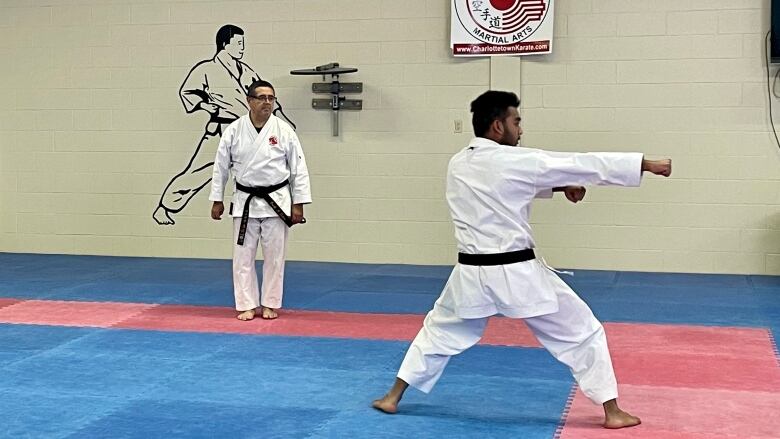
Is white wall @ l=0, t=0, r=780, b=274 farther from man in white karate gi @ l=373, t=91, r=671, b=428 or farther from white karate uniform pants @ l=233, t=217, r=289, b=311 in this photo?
man in white karate gi @ l=373, t=91, r=671, b=428

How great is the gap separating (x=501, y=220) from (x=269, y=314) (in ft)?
9.85

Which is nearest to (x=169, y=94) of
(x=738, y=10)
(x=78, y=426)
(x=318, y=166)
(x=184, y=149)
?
→ (x=184, y=149)

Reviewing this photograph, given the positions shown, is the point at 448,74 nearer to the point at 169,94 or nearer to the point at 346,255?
the point at 346,255

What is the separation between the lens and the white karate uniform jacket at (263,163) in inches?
249

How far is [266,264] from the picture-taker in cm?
652

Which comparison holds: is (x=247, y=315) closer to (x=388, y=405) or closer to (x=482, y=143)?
(x=388, y=405)

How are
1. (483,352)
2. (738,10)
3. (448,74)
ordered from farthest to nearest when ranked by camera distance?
1. (448,74)
2. (738,10)
3. (483,352)

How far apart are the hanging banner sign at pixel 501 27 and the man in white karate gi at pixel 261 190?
298 centimetres

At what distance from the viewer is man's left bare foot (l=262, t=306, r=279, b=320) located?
6398 millimetres

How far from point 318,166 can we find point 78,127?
8.56ft

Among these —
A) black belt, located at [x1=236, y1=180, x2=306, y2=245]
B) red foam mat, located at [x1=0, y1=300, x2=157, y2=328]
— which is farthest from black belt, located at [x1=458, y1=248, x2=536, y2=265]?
red foam mat, located at [x1=0, y1=300, x2=157, y2=328]

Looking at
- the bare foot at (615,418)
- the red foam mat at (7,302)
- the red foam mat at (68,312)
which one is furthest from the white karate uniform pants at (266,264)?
the bare foot at (615,418)

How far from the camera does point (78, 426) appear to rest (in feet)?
12.6

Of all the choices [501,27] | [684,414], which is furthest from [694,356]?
[501,27]
